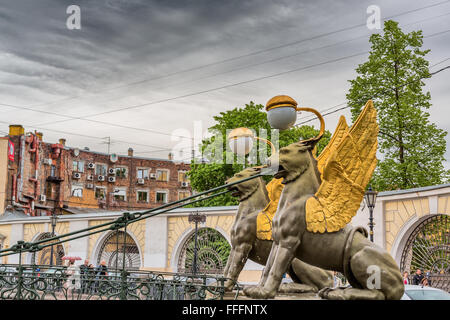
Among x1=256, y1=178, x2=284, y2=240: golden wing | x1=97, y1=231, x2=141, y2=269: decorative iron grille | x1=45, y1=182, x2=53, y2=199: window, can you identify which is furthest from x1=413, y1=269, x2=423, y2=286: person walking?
x1=45, y1=182, x2=53, y2=199: window

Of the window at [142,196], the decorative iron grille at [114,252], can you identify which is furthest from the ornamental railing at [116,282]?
the window at [142,196]

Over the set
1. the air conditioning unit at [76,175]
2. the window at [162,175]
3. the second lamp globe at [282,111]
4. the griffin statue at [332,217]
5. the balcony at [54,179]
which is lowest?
the griffin statue at [332,217]

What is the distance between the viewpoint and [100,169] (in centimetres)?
4262

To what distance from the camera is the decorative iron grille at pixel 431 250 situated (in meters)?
14.7

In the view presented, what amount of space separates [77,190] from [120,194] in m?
4.03

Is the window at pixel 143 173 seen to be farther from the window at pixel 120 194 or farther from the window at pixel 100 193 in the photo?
the window at pixel 100 193

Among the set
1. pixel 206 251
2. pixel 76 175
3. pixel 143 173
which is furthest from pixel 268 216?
pixel 143 173

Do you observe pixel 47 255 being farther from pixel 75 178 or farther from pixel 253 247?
pixel 253 247

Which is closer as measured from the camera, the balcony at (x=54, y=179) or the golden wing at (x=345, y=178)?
the golden wing at (x=345, y=178)

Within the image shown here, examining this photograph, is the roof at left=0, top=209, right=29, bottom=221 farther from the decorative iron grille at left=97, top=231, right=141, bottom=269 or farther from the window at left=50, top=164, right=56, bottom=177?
the decorative iron grille at left=97, top=231, right=141, bottom=269

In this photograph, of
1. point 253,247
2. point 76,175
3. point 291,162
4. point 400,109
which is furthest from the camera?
point 76,175

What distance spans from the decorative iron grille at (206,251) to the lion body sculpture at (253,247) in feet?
46.6
